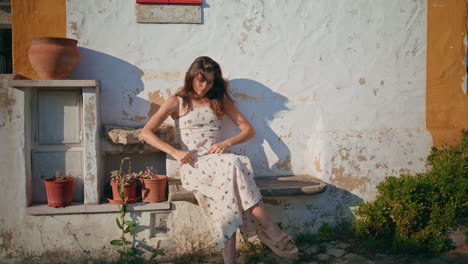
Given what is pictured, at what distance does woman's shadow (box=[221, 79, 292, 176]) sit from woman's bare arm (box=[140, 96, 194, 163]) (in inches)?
26.2

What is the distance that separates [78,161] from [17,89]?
2.78 ft

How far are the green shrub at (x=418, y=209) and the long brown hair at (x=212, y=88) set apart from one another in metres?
1.74

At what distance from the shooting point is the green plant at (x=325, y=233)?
3.87m

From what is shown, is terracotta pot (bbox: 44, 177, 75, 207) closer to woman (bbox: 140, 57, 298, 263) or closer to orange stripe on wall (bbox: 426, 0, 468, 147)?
woman (bbox: 140, 57, 298, 263)

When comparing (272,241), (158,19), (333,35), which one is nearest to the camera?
(272,241)

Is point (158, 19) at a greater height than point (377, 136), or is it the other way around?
point (158, 19)

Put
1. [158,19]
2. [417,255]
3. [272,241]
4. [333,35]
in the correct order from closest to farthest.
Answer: [272,241] → [417,255] → [158,19] → [333,35]

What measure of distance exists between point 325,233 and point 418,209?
90cm

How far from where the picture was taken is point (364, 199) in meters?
4.02

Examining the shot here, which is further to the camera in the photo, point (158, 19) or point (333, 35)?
point (333, 35)

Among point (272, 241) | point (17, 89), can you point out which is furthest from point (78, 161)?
point (272, 241)

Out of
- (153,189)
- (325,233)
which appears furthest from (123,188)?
(325,233)

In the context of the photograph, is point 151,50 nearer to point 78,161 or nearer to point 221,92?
point 221,92

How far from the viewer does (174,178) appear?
3.92 meters
